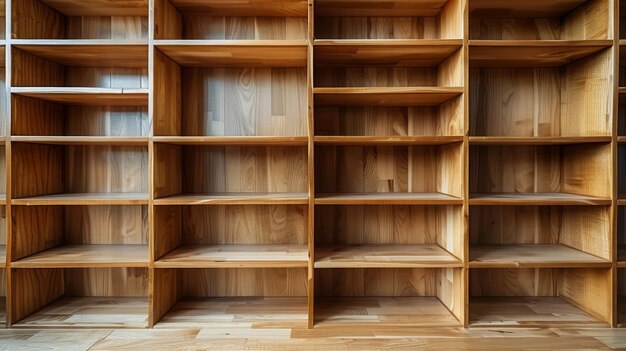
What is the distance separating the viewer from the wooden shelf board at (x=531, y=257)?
1863mm

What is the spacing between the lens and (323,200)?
6.07 ft

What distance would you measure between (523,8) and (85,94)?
2447 millimetres

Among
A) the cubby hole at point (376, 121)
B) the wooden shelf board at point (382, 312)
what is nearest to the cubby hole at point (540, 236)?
the wooden shelf board at point (382, 312)

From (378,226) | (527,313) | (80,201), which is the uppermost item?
(80,201)

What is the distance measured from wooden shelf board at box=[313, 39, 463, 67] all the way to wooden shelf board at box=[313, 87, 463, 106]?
22 centimetres

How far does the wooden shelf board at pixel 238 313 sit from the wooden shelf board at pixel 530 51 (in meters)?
1.71

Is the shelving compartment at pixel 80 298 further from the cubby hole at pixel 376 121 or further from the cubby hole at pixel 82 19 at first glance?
the cubby hole at pixel 376 121

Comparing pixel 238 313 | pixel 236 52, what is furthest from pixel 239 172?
pixel 238 313

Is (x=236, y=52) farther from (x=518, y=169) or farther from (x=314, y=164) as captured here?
(x=518, y=169)

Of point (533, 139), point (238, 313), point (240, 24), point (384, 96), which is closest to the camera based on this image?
A: point (533, 139)

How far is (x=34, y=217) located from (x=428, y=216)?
2263 mm

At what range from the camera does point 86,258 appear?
193 cm

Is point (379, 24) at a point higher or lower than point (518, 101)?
higher

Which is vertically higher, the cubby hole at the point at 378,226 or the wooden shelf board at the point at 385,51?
the wooden shelf board at the point at 385,51
